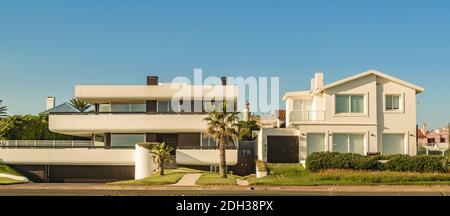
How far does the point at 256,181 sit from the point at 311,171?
5.51 m

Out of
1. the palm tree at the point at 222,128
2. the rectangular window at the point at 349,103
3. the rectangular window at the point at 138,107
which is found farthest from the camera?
the rectangular window at the point at 138,107

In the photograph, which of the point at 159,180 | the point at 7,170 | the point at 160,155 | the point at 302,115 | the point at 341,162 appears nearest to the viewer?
the point at 159,180

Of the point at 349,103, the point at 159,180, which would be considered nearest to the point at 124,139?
the point at 159,180

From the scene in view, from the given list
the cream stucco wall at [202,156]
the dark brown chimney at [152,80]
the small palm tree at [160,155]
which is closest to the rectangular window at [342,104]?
the cream stucco wall at [202,156]

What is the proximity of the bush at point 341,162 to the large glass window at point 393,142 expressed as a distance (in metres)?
6.33

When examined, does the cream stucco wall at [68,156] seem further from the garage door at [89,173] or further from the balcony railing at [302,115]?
the balcony railing at [302,115]

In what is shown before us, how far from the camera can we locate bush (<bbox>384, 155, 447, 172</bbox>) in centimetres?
4256

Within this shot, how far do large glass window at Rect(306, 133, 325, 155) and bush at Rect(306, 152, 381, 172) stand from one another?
519cm

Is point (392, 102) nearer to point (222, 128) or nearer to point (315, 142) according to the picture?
point (315, 142)

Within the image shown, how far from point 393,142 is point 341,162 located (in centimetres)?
862

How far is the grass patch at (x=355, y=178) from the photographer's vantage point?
3856 cm

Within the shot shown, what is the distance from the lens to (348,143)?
48.4 metres

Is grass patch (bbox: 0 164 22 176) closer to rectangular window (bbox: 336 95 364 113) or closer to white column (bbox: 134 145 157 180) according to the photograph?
white column (bbox: 134 145 157 180)
